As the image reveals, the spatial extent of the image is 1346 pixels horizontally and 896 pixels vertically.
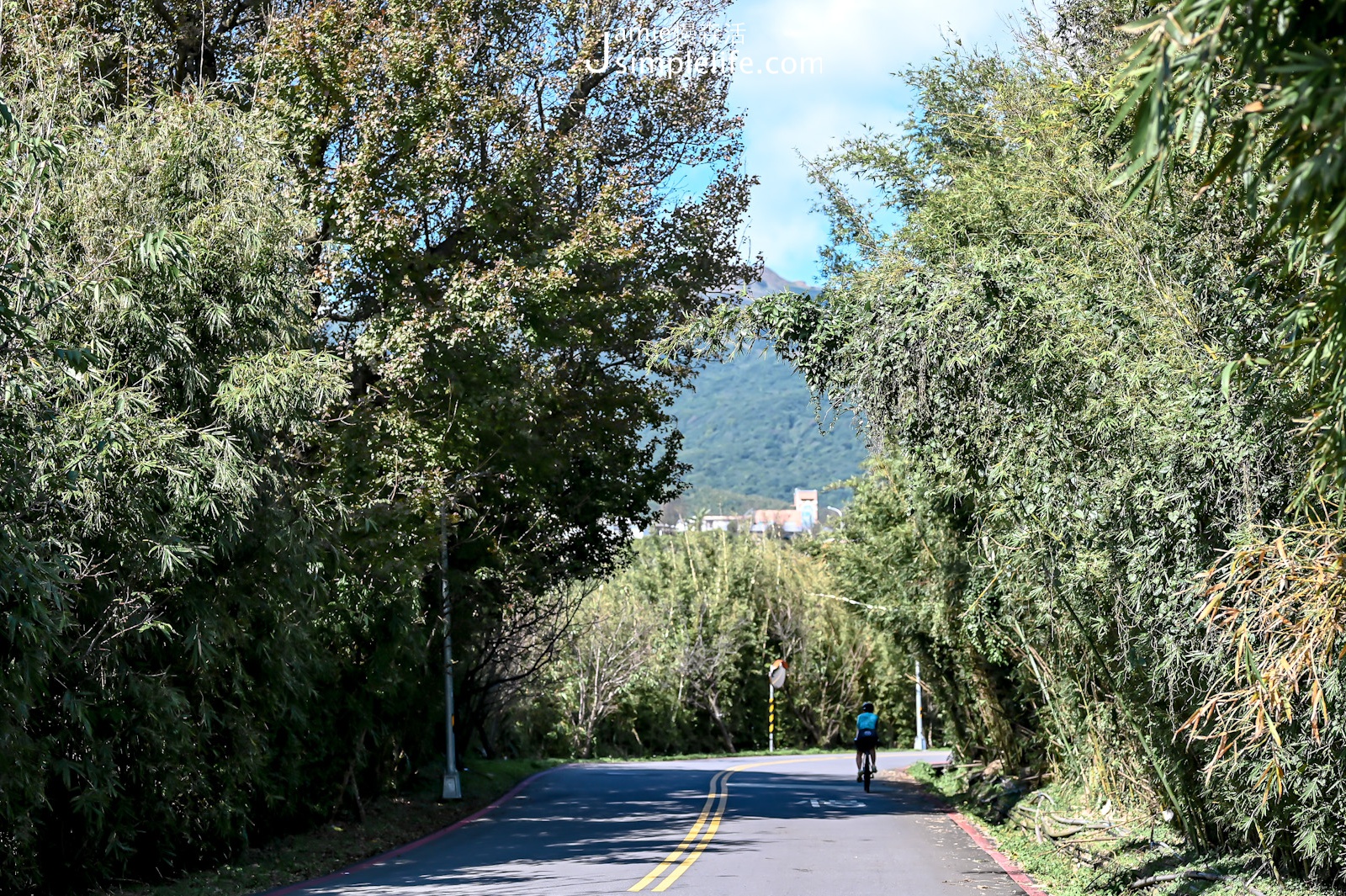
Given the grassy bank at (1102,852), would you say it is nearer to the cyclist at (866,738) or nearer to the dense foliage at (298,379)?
the cyclist at (866,738)

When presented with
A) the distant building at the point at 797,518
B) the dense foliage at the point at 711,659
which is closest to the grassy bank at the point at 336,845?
the dense foliage at the point at 711,659

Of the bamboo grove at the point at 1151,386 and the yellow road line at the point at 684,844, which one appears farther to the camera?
the yellow road line at the point at 684,844

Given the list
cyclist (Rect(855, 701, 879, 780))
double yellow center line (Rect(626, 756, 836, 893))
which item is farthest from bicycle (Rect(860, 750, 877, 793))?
double yellow center line (Rect(626, 756, 836, 893))

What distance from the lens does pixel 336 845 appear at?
14602 millimetres

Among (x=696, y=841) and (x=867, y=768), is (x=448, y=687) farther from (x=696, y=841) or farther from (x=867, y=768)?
(x=867, y=768)

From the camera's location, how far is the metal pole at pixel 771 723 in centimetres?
4509

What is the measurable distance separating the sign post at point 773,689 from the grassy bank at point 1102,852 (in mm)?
26666

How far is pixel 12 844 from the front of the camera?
31.9ft

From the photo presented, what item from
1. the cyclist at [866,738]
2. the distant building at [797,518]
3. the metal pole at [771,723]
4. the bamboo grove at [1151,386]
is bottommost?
the metal pole at [771,723]

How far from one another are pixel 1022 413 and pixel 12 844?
8.46 m

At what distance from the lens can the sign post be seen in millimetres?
45094

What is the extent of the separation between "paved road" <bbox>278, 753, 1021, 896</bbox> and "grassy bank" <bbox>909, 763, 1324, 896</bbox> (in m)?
0.52

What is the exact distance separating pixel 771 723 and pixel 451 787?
26.5 metres

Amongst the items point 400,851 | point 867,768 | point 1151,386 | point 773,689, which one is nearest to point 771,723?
point 773,689
